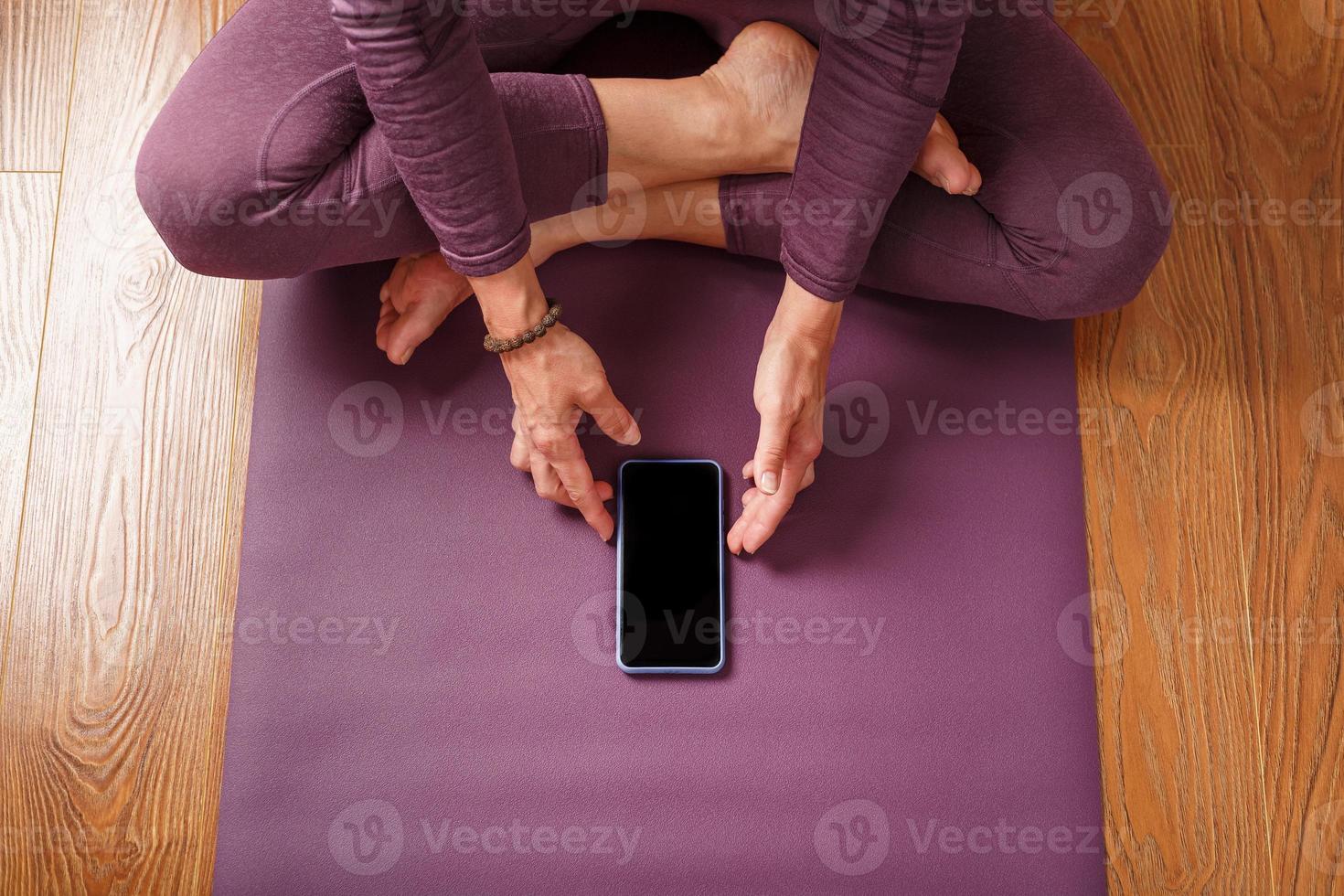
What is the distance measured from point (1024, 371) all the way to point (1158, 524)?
21cm

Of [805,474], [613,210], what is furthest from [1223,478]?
[613,210]

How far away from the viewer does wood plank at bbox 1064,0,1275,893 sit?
0.96 metres

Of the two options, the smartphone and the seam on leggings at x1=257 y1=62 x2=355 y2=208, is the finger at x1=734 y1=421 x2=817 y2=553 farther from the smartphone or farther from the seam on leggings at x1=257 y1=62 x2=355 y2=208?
the seam on leggings at x1=257 y1=62 x2=355 y2=208

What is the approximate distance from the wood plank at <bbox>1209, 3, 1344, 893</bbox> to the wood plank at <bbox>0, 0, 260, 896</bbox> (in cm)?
103

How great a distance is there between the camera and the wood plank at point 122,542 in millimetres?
947

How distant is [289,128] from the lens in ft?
2.77

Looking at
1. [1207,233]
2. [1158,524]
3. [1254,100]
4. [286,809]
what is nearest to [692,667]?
[286,809]

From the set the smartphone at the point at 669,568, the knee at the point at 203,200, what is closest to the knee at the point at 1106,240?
the smartphone at the point at 669,568

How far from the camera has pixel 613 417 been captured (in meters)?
0.92

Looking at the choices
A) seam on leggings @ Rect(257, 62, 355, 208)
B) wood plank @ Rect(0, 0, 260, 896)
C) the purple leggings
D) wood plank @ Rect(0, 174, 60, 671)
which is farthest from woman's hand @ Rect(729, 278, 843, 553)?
wood plank @ Rect(0, 174, 60, 671)

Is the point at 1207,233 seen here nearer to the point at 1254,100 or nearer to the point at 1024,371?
the point at 1254,100

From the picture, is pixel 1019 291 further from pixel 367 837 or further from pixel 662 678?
pixel 367 837

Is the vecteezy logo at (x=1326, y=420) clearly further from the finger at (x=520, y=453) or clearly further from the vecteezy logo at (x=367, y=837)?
the vecteezy logo at (x=367, y=837)

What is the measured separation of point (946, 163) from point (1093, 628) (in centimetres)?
47
